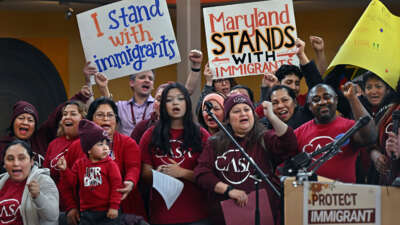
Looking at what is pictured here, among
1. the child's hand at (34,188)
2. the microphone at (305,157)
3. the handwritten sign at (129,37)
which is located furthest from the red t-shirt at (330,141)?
the handwritten sign at (129,37)

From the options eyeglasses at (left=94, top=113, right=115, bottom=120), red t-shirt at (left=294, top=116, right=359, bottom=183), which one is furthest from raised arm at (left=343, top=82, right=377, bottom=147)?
eyeglasses at (left=94, top=113, right=115, bottom=120)

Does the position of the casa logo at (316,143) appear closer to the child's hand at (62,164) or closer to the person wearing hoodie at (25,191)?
the child's hand at (62,164)

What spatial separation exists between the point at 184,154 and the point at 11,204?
1.36 metres

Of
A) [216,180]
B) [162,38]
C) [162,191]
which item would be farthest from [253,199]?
[162,38]

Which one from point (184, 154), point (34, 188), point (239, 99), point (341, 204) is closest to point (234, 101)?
point (239, 99)

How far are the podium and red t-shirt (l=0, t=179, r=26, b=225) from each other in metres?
2.67

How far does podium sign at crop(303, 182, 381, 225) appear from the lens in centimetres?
351

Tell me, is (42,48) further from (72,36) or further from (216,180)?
(216,180)

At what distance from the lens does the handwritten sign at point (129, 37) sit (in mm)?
7012

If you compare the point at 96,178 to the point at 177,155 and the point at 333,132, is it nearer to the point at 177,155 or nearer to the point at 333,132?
the point at 177,155

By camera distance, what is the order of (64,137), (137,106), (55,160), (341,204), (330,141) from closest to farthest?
(341,204)
(330,141)
(55,160)
(64,137)
(137,106)

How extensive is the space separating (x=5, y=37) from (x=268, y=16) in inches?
192

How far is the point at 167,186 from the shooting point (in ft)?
17.9

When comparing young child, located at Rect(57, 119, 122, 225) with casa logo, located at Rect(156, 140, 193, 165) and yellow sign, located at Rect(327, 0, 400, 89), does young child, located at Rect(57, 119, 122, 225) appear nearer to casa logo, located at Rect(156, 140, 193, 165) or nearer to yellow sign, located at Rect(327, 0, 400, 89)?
casa logo, located at Rect(156, 140, 193, 165)
